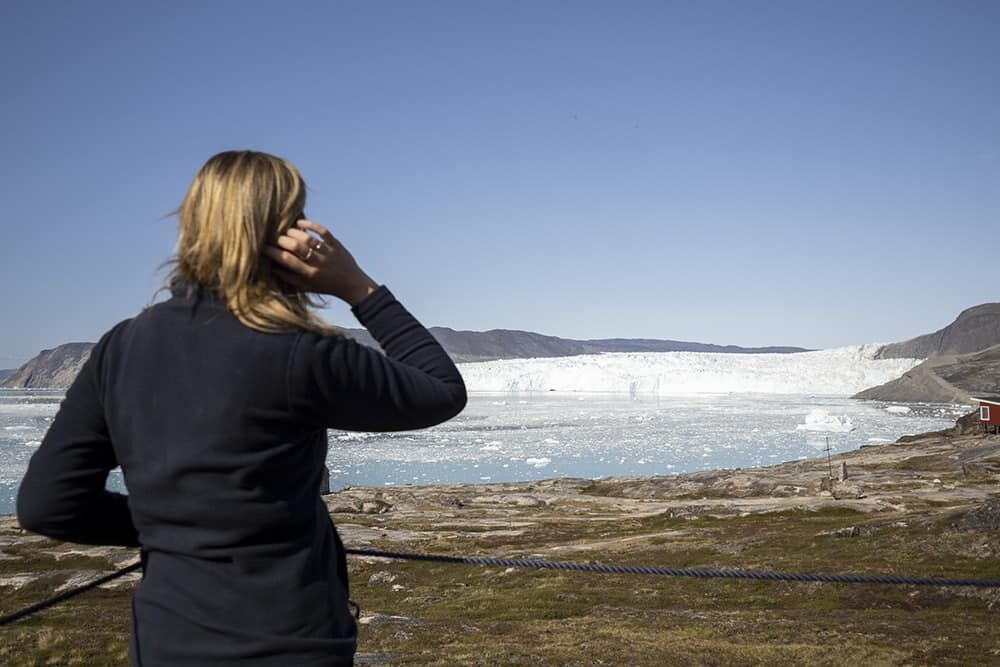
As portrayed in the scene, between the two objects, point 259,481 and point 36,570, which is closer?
point 259,481

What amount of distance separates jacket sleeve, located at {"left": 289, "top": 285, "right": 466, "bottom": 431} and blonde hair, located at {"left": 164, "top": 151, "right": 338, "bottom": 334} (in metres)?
0.08

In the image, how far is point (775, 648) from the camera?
12.2 meters

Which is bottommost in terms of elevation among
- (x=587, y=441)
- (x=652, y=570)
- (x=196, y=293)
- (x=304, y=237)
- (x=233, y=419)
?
(x=587, y=441)

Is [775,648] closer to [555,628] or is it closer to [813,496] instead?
[555,628]

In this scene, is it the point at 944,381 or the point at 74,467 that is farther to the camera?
the point at 944,381

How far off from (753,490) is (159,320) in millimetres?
48091

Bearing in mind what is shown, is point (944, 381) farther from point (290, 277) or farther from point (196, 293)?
point (196, 293)

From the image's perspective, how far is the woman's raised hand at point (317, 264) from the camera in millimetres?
1905

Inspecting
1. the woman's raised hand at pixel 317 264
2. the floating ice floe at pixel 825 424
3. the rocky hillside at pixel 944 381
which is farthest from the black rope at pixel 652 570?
the rocky hillside at pixel 944 381

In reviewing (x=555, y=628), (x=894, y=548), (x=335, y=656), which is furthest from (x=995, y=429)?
(x=335, y=656)

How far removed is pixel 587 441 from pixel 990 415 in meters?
30.8

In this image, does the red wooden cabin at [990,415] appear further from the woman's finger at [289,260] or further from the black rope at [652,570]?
the woman's finger at [289,260]

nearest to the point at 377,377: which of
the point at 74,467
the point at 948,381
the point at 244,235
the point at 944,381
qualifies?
the point at 244,235

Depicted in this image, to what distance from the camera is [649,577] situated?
22266mm
